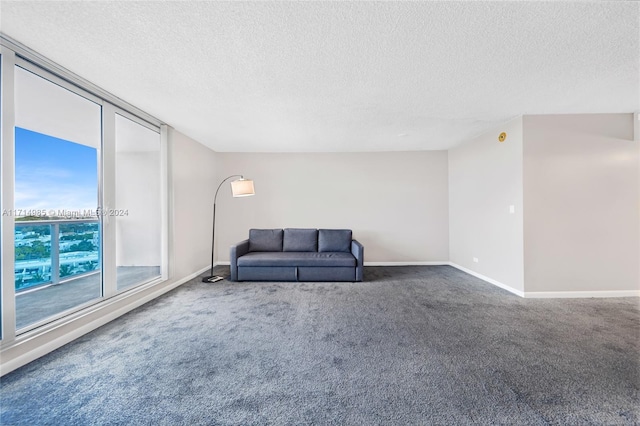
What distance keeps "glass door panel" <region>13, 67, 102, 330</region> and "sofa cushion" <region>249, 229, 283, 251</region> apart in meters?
2.43

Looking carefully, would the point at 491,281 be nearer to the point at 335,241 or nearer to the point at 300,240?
the point at 335,241

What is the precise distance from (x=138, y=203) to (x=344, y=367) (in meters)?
4.31

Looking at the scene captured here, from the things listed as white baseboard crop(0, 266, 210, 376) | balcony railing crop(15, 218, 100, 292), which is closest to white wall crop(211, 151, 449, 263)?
balcony railing crop(15, 218, 100, 292)

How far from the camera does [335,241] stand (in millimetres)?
4887

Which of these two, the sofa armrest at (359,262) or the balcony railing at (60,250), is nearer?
the balcony railing at (60,250)

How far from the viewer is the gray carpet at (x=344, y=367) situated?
141 centimetres

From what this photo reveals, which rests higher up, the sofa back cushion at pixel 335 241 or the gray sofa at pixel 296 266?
the sofa back cushion at pixel 335 241

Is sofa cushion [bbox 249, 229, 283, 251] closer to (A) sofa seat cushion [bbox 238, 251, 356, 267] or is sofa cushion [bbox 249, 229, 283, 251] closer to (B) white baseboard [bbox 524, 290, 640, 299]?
(A) sofa seat cushion [bbox 238, 251, 356, 267]

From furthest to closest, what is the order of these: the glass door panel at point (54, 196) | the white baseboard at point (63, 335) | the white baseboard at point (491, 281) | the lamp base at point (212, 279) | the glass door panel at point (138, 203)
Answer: the lamp base at point (212, 279)
the glass door panel at point (138, 203)
the white baseboard at point (491, 281)
the glass door panel at point (54, 196)
the white baseboard at point (63, 335)

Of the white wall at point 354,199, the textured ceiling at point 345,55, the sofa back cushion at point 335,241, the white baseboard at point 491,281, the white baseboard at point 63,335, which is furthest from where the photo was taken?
the white wall at point 354,199

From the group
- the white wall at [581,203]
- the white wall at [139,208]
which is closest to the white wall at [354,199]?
the white wall at [139,208]

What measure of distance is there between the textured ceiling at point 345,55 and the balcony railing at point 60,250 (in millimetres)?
1934

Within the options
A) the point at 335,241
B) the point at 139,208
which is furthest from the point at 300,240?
the point at 139,208

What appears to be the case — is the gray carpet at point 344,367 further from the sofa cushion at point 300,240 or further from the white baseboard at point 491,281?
the sofa cushion at point 300,240
